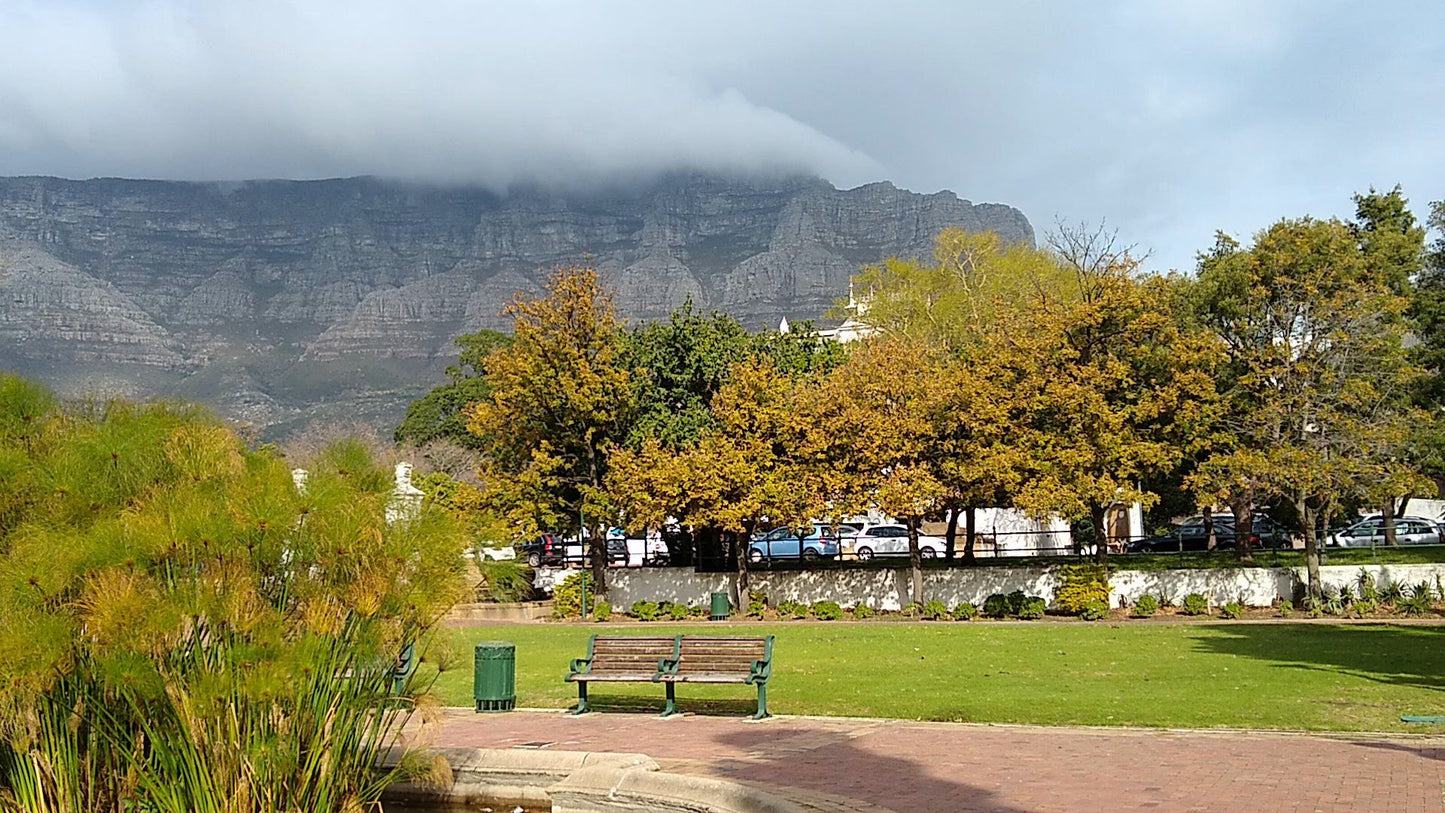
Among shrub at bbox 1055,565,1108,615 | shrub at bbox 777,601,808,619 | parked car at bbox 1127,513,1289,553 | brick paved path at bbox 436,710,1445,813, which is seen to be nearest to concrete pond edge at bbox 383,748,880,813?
brick paved path at bbox 436,710,1445,813

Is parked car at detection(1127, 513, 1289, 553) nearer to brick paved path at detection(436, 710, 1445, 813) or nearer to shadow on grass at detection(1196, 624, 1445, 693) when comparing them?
shadow on grass at detection(1196, 624, 1445, 693)

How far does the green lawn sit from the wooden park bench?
1.01 meters

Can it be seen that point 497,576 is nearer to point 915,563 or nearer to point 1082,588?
point 1082,588

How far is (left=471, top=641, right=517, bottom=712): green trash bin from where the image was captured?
16.2 meters

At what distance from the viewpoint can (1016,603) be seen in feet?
108

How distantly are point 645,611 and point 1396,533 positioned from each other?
30.4m

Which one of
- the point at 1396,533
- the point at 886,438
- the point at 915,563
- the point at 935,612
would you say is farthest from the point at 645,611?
the point at 1396,533

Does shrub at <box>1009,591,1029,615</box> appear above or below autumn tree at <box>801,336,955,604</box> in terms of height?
below

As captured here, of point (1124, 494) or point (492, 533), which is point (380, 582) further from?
point (1124, 494)

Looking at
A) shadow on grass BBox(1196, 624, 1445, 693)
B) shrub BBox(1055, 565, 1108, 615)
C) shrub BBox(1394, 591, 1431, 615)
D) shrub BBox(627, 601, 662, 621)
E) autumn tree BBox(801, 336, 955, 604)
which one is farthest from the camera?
shrub BBox(627, 601, 662, 621)

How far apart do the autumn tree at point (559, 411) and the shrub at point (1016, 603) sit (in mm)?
12148

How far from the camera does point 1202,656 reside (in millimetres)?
20938

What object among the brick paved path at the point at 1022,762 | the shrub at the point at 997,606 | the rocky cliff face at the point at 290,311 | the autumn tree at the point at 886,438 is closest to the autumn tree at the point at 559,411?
the autumn tree at the point at 886,438

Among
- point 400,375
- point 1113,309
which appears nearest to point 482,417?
point 1113,309
